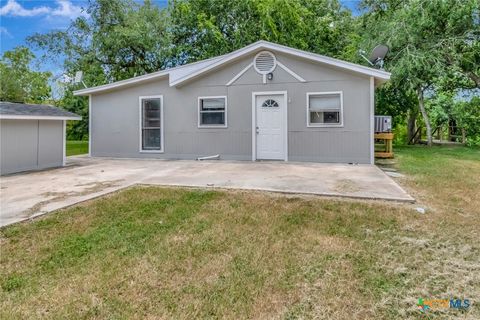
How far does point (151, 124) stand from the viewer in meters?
10.2

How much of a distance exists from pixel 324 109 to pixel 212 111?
3.27 metres

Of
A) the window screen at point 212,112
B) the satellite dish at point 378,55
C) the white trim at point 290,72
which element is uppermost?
the satellite dish at point 378,55

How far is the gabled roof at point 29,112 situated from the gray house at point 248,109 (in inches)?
84.1

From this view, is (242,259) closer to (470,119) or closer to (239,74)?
(239,74)

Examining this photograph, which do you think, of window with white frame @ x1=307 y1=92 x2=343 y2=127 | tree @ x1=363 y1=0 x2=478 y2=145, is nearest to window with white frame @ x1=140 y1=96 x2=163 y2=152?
window with white frame @ x1=307 y1=92 x2=343 y2=127

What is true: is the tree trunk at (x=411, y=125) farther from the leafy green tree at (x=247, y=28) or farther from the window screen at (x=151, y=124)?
the window screen at (x=151, y=124)

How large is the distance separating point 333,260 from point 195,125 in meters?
7.55

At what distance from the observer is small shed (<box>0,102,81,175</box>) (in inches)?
276

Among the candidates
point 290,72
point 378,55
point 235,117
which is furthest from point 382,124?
point 235,117

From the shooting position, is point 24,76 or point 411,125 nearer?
point 411,125

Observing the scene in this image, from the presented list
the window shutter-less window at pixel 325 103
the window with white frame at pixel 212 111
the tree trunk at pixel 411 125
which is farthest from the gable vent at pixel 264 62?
the tree trunk at pixel 411 125

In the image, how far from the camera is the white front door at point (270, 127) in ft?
29.4

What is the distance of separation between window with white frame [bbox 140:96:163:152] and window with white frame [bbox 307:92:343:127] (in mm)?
4686

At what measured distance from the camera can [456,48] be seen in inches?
460
